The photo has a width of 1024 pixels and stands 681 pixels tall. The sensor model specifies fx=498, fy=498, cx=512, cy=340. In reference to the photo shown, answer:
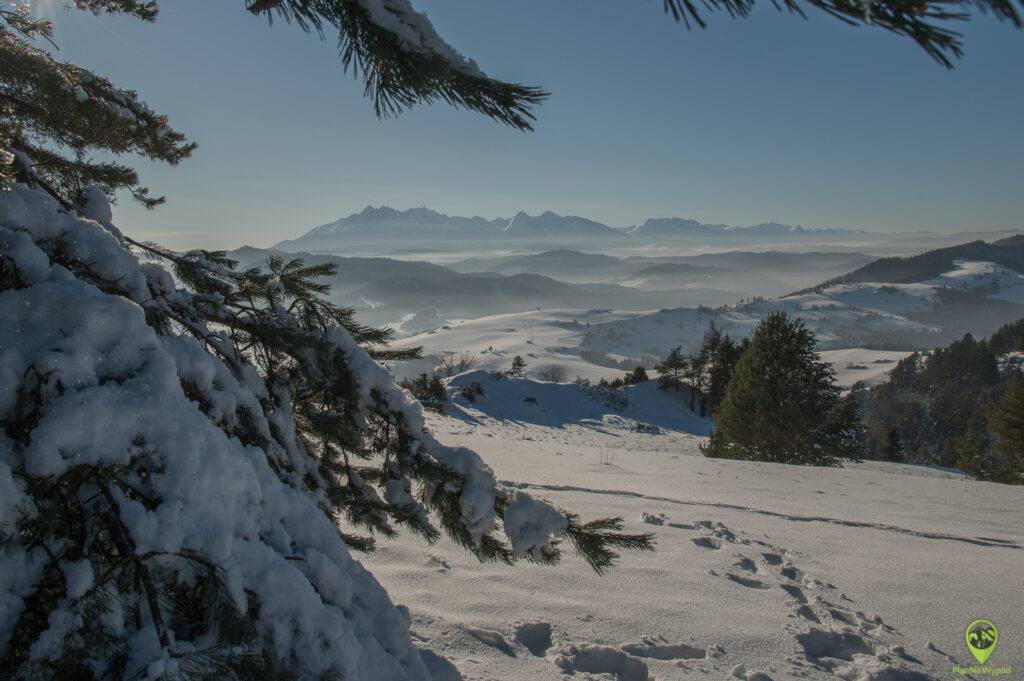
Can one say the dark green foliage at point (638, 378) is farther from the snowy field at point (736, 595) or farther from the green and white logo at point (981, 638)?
the green and white logo at point (981, 638)

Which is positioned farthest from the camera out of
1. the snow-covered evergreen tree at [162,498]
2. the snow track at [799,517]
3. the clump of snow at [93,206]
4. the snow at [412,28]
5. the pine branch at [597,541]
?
the snow track at [799,517]

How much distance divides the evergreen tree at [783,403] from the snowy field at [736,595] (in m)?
8.10

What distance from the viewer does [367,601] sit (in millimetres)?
1488

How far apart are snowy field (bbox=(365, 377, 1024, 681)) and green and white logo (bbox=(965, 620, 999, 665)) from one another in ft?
0.16

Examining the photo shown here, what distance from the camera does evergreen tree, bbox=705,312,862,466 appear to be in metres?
15.4

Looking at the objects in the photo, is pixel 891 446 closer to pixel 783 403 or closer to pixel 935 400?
pixel 783 403

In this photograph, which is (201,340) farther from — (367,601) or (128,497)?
(367,601)

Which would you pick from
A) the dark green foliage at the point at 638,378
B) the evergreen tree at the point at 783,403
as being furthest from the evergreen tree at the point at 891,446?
the evergreen tree at the point at 783,403

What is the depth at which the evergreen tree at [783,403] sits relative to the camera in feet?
50.6

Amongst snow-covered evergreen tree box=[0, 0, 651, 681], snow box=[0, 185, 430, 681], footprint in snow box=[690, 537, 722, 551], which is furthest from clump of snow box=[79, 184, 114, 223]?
footprint in snow box=[690, 537, 722, 551]

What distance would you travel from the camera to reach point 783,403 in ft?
50.8

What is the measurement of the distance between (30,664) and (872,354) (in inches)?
7744

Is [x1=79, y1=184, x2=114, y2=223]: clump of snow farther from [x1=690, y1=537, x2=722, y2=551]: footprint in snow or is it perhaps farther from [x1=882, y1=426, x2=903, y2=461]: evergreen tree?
[x1=882, y1=426, x2=903, y2=461]: evergreen tree

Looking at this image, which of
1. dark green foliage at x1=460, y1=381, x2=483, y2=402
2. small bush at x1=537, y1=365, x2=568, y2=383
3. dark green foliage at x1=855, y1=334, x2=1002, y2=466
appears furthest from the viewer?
small bush at x1=537, y1=365, x2=568, y2=383
